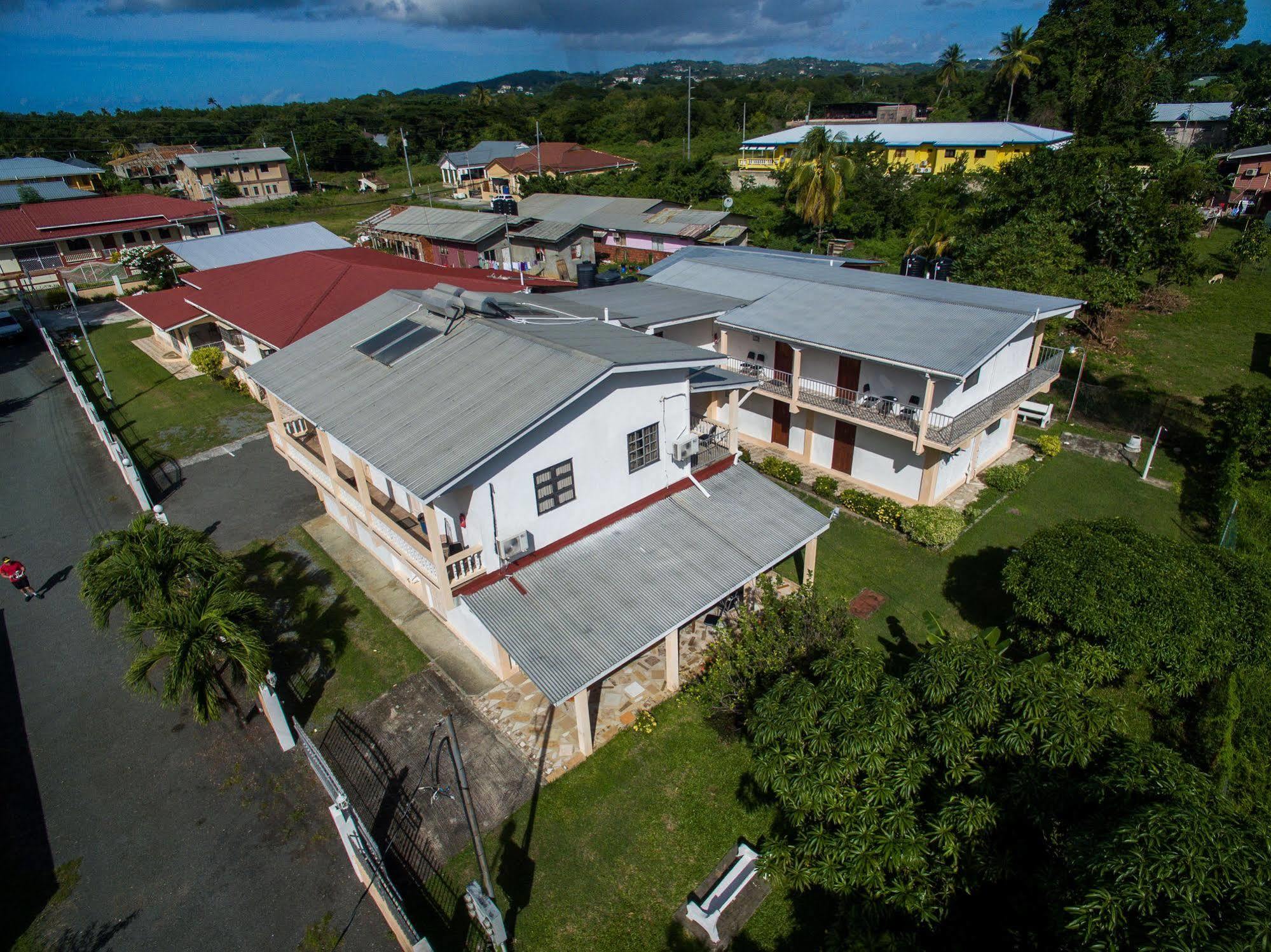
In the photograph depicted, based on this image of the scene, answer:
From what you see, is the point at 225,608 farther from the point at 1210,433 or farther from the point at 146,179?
the point at 146,179

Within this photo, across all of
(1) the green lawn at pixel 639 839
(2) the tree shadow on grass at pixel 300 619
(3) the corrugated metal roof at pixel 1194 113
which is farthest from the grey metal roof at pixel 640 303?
(3) the corrugated metal roof at pixel 1194 113

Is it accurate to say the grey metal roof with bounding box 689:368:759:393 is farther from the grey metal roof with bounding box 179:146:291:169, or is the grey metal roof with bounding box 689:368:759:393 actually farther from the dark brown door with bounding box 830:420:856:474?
the grey metal roof with bounding box 179:146:291:169

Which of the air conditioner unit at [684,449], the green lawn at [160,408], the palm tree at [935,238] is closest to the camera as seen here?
the air conditioner unit at [684,449]

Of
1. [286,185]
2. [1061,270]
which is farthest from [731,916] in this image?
[286,185]

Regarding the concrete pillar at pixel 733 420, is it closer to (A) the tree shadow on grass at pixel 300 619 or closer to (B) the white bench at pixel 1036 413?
(A) the tree shadow on grass at pixel 300 619

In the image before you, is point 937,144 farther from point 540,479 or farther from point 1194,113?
point 540,479

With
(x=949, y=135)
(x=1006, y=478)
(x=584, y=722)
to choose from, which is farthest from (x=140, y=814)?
(x=949, y=135)
